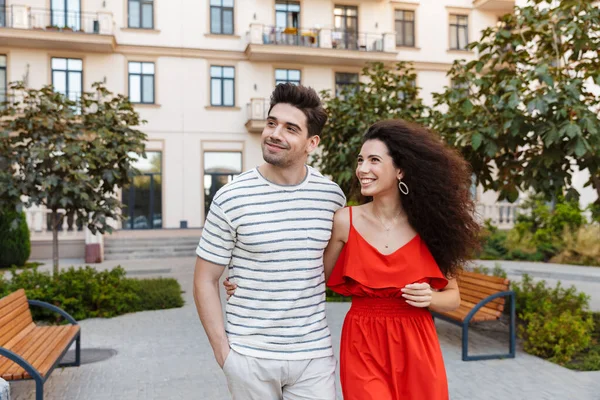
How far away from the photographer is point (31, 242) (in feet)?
58.1

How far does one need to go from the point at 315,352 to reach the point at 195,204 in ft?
68.0

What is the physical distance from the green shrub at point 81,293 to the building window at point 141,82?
46.3 feet

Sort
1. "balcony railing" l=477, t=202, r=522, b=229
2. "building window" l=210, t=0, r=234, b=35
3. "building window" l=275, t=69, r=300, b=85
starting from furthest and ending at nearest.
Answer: "building window" l=275, t=69, r=300, b=85 < "building window" l=210, t=0, r=234, b=35 < "balcony railing" l=477, t=202, r=522, b=229

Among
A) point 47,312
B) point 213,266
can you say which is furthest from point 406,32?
point 213,266

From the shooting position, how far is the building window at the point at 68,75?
21594 millimetres

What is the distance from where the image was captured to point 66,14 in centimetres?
2158

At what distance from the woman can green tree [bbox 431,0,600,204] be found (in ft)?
11.5

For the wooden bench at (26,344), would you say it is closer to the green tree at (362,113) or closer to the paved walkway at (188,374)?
the paved walkway at (188,374)

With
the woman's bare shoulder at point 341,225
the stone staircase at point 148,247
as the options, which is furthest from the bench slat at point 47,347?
the stone staircase at point 148,247

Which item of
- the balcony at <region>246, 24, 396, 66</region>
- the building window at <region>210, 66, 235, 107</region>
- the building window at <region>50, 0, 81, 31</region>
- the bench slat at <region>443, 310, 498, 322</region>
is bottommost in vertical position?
the bench slat at <region>443, 310, 498, 322</region>

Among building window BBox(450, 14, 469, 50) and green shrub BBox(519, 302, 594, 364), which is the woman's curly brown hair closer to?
green shrub BBox(519, 302, 594, 364)

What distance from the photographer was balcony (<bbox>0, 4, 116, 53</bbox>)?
20.4m

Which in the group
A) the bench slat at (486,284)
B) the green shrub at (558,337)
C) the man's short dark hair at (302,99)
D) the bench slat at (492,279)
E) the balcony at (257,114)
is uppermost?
the balcony at (257,114)

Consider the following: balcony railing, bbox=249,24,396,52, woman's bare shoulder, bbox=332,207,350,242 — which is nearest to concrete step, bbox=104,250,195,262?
balcony railing, bbox=249,24,396,52
